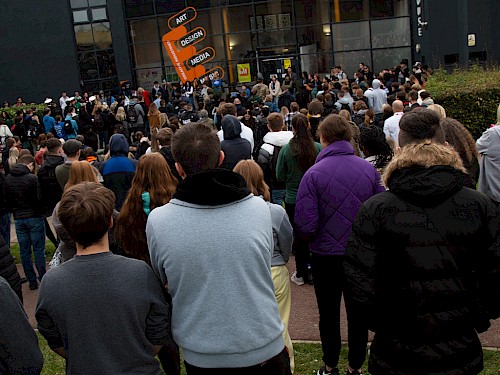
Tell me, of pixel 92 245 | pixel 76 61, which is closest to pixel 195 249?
pixel 92 245

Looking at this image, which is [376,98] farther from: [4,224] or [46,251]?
[4,224]

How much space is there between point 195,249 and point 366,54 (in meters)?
25.6

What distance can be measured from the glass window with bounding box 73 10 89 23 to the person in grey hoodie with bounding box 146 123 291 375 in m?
27.8

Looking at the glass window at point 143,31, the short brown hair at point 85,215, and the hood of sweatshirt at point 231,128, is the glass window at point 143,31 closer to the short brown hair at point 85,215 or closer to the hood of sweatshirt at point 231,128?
the hood of sweatshirt at point 231,128

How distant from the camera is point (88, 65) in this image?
28.9 metres

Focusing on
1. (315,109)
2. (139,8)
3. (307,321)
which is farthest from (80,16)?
(307,321)

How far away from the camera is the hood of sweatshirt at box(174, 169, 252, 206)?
279 cm

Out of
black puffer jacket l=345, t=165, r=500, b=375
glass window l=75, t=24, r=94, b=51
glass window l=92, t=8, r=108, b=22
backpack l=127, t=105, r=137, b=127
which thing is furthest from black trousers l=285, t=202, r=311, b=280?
glass window l=75, t=24, r=94, b=51

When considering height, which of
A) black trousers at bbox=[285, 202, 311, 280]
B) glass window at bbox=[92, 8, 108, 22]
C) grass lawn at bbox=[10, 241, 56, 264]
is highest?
glass window at bbox=[92, 8, 108, 22]

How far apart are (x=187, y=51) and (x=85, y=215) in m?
26.5

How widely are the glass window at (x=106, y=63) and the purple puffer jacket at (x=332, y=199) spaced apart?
86.4ft

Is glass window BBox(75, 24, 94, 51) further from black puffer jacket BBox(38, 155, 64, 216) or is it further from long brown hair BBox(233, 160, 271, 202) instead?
long brown hair BBox(233, 160, 271, 202)

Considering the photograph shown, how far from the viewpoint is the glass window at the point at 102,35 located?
93.7 ft

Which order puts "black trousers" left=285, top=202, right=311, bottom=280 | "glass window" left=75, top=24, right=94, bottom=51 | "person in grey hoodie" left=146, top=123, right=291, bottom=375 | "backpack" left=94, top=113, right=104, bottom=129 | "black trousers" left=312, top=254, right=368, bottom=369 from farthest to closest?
"glass window" left=75, top=24, right=94, bottom=51, "backpack" left=94, top=113, right=104, bottom=129, "black trousers" left=285, top=202, right=311, bottom=280, "black trousers" left=312, top=254, right=368, bottom=369, "person in grey hoodie" left=146, top=123, right=291, bottom=375
